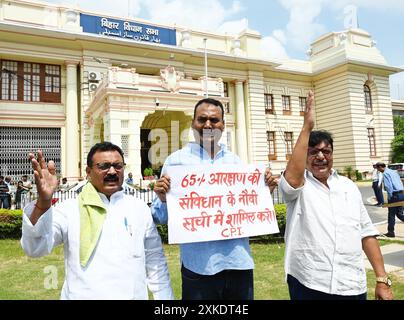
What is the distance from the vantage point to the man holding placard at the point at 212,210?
236 centimetres

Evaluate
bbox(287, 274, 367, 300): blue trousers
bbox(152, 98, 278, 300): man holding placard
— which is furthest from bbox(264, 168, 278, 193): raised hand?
bbox(287, 274, 367, 300): blue trousers

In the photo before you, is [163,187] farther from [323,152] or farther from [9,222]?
[9,222]

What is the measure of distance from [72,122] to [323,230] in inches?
785

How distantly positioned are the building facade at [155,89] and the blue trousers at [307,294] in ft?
46.8

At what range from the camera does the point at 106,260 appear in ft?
6.67

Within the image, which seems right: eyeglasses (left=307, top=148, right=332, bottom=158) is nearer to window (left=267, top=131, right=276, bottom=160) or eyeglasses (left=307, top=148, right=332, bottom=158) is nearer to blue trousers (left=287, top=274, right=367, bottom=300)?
blue trousers (left=287, top=274, right=367, bottom=300)

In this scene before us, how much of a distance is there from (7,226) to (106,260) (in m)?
7.48

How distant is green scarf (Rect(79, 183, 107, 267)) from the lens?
2.00 metres

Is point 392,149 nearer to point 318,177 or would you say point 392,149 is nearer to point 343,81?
point 343,81

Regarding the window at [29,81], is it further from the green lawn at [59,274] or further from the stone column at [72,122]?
the green lawn at [59,274]

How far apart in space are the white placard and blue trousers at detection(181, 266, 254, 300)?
25 cm

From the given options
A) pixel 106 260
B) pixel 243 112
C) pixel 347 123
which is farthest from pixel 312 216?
pixel 347 123

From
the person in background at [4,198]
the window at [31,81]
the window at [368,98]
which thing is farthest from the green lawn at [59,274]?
the window at [368,98]
